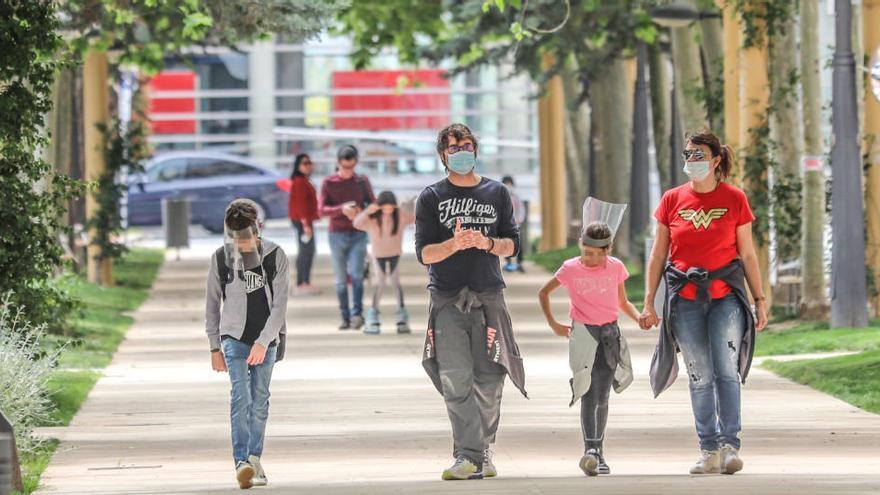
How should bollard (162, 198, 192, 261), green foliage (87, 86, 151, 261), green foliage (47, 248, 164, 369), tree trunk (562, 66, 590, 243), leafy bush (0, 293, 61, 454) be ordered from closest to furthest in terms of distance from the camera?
leafy bush (0, 293, 61, 454), green foliage (47, 248, 164, 369), green foliage (87, 86, 151, 261), bollard (162, 198, 192, 261), tree trunk (562, 66, 590, 243)

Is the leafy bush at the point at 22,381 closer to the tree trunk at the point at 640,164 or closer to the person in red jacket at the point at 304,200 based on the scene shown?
the person in red jacket at the point at 304,200

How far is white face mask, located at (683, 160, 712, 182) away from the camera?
438 inches

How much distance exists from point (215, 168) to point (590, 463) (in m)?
38.9

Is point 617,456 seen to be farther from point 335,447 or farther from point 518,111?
point 518,111

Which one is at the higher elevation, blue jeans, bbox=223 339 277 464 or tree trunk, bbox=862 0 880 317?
tree trunk, bbox=862 0 880 317

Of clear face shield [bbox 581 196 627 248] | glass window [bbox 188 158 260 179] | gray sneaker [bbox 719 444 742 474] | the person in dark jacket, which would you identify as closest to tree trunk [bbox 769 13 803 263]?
clear face shield [bbox 581 196 627 248]

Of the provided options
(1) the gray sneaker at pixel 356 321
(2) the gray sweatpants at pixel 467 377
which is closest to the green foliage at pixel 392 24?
(1) the gray sneaker at pixel 356 321

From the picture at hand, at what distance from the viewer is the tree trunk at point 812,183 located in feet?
68.4

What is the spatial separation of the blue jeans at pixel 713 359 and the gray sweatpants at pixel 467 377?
959 mm

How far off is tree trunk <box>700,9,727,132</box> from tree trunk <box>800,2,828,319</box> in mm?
3792

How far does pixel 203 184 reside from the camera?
4888cm

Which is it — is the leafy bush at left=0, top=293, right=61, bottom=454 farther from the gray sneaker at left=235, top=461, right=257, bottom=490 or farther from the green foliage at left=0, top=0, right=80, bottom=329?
the gray sneaker at left=235, top=461, right=257, bottom=490

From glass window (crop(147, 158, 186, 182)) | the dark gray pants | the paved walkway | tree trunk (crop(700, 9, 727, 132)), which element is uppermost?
tree trunk (crop(700, 9, 727, 132))

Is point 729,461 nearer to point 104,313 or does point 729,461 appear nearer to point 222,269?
point 222,269
